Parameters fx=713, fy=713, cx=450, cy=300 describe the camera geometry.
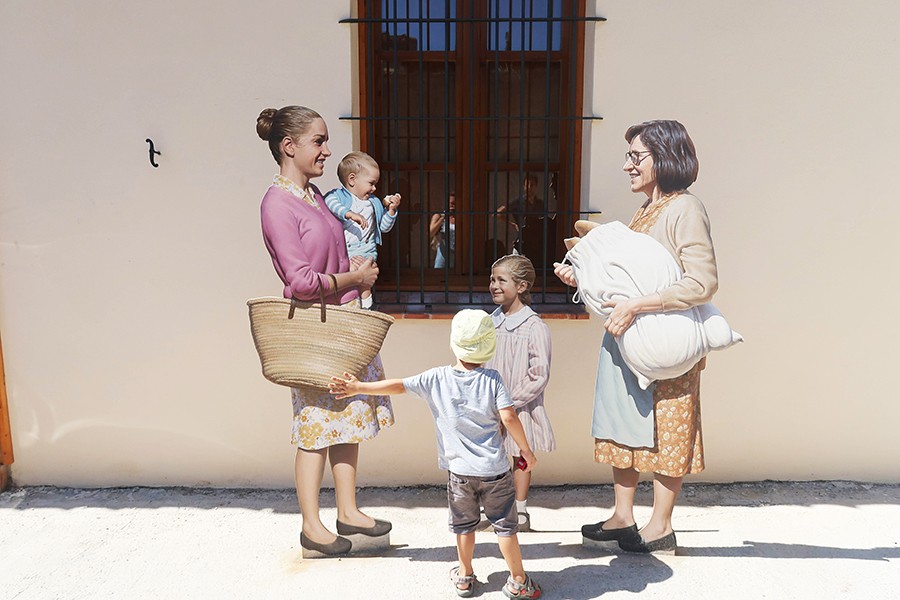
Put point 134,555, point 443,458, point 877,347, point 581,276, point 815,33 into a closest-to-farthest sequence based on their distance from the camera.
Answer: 1. point 443,458
2. point 581,276
3. point 134,555
4. point 815,33
5. point 877,347

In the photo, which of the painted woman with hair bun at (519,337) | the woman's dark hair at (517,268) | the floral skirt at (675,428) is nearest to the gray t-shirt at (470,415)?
the painted woman with hair bun at (519,337)

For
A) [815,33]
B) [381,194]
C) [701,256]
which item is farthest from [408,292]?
[815,33]

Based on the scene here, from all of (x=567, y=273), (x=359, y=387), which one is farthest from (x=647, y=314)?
(x=359, y=387)

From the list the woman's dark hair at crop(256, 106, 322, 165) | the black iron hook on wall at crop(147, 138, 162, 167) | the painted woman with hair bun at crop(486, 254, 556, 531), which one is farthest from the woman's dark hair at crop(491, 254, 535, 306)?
the black iron hook on wall at crop(147, 138, 162, 167)

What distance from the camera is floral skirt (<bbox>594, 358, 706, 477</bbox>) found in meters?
3.20

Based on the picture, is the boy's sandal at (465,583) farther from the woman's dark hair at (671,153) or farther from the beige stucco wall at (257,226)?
the woman's dark hair at (671,153)

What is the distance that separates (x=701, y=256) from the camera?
3.00 m

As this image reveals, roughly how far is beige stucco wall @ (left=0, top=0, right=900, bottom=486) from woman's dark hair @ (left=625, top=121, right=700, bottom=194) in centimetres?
82

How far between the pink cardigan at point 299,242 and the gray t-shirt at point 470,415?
653 mm

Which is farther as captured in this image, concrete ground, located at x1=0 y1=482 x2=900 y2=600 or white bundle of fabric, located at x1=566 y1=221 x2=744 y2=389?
concrete ground, located at x1=0 y1=482 x2=900 y2=600

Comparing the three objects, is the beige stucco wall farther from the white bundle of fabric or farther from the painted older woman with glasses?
the white bundle of fabric

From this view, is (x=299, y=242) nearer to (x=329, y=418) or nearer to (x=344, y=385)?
(x=344, y=385)

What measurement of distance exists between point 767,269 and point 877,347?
81 cm

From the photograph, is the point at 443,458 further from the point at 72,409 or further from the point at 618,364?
the point at 72,409
